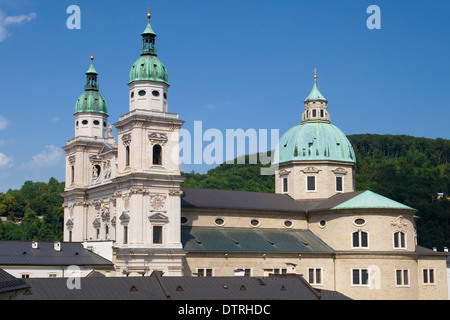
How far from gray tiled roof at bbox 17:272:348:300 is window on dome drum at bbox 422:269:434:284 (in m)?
26.2

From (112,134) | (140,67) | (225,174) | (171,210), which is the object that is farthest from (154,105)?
(225,174)

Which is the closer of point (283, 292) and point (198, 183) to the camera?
point (283, 292)

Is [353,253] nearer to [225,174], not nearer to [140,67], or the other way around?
[140,67]

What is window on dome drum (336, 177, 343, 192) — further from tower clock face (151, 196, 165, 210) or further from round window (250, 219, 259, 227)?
tower clock face (151, 196, 165, 210)

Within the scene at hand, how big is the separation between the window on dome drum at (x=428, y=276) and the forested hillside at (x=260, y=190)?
1728 inches

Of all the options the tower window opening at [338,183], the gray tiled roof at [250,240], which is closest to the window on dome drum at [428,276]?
the gray tiled roof at [250,240]

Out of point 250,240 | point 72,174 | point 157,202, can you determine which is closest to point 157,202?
point 157,202

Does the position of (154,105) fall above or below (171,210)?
above

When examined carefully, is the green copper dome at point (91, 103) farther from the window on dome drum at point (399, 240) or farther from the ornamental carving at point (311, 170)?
the window on dome drum at point (399, 240)

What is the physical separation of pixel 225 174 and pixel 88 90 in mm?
66452

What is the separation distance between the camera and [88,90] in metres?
76.8

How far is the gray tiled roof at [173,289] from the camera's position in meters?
40.3

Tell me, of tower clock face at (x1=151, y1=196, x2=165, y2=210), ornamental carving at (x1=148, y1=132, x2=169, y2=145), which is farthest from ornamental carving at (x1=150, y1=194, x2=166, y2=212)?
ornamental carving at (x1=148, y1=132, x2=169, y2=145)
